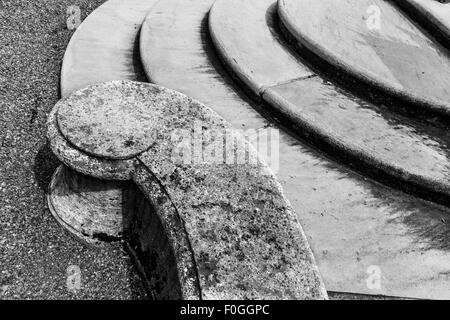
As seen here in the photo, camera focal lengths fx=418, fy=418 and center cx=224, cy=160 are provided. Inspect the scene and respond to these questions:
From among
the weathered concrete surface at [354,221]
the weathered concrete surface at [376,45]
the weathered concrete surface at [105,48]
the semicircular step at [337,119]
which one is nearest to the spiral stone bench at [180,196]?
the weathered concrete surface at [354,221]

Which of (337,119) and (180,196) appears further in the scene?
(337,119)

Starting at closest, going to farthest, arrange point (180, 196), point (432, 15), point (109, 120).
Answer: point (180, 196) → point (109, 120) → point (432, 15)

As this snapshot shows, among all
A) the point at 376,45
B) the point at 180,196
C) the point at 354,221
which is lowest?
the point at 354,221

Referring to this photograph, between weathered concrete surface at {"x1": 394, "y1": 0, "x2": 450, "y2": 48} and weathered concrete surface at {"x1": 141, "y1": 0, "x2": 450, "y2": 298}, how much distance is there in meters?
2.47

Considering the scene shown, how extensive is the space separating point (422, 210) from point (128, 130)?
2456 mm

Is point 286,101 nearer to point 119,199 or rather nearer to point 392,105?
point 392,105

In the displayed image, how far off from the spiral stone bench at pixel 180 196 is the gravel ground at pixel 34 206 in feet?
0.52

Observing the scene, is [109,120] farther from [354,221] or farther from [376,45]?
[376,45]

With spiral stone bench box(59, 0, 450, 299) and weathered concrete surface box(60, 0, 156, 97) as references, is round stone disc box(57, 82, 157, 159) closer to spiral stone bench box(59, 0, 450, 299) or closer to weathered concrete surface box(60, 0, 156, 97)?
spiral stone bench box(59, 0, 450, 299)

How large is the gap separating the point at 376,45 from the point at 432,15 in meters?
0.88

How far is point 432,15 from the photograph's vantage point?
5.06m

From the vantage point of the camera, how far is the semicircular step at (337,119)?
3.56m

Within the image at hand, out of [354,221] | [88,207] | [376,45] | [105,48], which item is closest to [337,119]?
[354,221]
